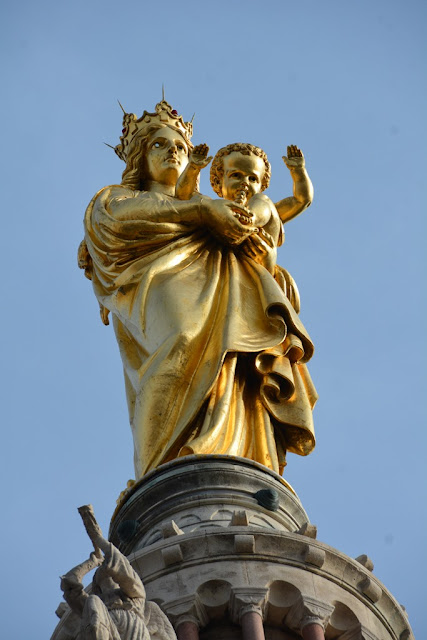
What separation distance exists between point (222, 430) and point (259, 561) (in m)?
2.56

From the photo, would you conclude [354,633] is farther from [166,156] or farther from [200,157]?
[166,156]

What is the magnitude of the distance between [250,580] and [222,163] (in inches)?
301

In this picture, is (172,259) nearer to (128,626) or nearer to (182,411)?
(182,411)

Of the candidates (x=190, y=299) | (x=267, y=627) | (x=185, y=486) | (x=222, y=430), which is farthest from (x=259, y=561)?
(x=190, y=299)

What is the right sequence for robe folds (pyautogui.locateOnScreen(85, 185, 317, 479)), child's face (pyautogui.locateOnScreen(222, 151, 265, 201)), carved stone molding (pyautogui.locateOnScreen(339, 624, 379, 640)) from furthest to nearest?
child's face (pyautogui.locateOnScreen(222, 151, 265, 201))
robe folds (pyautogui.locateOnScreen(85, 185, 317, 479))
carved stone molding (pyautogui.locateOnScreen(339, 624, 379, 640))

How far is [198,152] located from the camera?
18609 millimetres

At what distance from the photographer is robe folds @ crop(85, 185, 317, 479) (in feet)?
52.2

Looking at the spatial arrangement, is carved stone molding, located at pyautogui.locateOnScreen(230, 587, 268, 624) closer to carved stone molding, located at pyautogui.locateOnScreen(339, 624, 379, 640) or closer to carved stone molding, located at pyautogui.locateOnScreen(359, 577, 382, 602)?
carved stone molding, located at pyautogui.locateOnScreen(339, 624, 379, 640)

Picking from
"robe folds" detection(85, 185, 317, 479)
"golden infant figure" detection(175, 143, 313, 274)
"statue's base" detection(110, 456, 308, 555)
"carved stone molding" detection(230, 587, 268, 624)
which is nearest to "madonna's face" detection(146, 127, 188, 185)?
"golden infant figure" detection(175, 143, 313, 274)

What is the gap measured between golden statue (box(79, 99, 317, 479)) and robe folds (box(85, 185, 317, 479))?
0.05 ft

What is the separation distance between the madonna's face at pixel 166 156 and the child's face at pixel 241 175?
563 mm

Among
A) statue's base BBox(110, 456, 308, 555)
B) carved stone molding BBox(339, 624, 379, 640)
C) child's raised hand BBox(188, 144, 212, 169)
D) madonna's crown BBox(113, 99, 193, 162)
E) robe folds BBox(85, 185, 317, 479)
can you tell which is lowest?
carved stone molding BBox(339, 624, 379, 640)

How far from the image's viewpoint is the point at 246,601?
42.4 ft

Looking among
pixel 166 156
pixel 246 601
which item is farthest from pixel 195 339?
pixel 246 601
